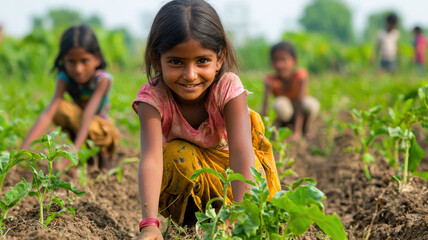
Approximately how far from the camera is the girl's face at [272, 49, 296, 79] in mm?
5694

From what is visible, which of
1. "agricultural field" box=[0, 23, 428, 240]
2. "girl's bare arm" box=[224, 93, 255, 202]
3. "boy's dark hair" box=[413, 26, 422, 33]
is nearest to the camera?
"agricultural field" box=[0, 23, 428, 240]

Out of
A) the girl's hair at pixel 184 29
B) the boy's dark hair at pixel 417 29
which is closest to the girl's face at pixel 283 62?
the girl's hair at pixel 184 29

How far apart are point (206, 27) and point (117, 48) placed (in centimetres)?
2071

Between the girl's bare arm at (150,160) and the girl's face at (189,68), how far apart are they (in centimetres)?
17

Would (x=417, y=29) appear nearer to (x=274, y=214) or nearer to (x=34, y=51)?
(x=34, y=51)

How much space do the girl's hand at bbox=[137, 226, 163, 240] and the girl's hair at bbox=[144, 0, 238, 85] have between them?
67 centimetres

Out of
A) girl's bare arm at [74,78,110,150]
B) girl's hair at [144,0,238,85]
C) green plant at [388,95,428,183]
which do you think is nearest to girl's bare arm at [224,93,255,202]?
girl's hair at [144,0,238,85]

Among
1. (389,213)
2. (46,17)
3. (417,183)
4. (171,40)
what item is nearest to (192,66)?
(171,40)

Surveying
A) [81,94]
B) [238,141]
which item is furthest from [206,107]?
[81,94]

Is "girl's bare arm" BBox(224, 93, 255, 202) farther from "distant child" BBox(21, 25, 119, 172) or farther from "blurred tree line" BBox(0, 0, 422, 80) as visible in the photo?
"distant child" BBox(21, 25, 119, 172)

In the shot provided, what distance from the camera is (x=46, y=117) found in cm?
360

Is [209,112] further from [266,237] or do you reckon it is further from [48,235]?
[48,235]

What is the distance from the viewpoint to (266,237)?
1.67 m

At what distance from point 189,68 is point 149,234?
68 cm
